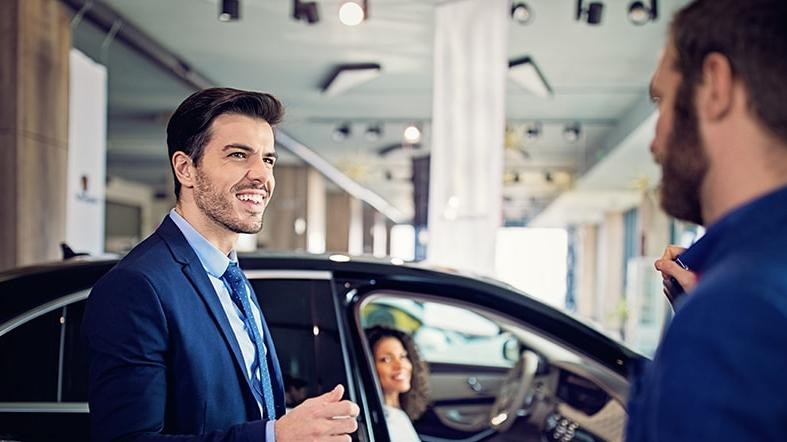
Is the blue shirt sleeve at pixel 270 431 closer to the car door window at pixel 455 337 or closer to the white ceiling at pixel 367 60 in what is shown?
the car door window at pixel 455 337

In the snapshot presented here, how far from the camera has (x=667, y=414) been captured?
2.21 feet

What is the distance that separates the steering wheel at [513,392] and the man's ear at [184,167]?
2241 millimetres

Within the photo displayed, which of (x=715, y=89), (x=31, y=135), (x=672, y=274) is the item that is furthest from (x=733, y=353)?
(x=31, y=135)

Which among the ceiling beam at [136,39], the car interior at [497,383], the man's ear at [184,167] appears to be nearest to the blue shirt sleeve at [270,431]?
the man's ear at [184,167]

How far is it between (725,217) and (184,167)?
98cm

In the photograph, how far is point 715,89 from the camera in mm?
763

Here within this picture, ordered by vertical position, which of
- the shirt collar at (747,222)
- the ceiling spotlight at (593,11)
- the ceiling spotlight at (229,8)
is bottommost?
the shirt collar at (747,222)

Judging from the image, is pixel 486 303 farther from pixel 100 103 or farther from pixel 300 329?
pixel 100 103

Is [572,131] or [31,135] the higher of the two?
[572,131]

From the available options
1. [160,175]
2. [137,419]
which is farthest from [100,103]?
[160,175]

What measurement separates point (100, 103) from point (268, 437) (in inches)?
203

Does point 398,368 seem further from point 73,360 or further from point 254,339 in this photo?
point 254,339

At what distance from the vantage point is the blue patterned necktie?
1410mm

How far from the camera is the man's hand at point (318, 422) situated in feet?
4.04
